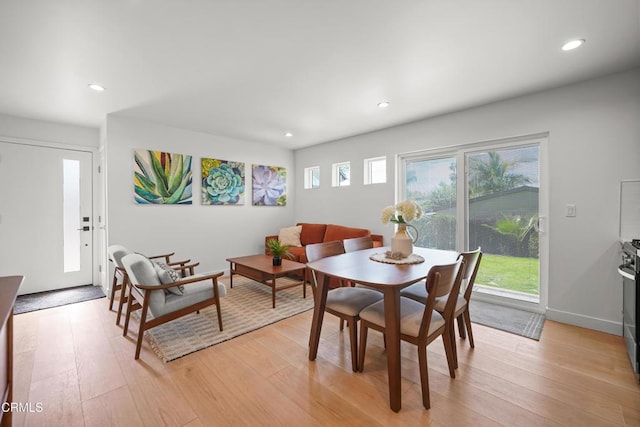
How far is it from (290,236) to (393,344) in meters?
3.57

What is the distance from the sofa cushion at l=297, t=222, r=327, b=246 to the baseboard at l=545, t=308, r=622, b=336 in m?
3.19

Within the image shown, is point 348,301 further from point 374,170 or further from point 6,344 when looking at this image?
point 374,170

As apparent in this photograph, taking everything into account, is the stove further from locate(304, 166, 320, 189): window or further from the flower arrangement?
locate(304, 166, 320, 189): window

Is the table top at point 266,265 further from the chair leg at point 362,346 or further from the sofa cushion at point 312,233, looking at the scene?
the chair leg at point 362,346

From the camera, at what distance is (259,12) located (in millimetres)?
1718

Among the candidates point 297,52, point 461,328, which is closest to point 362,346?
point 461,328

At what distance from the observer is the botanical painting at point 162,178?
12.6ft

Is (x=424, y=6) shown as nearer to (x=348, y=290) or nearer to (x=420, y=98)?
(x=420, y=98)

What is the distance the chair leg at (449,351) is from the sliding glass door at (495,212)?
184cm

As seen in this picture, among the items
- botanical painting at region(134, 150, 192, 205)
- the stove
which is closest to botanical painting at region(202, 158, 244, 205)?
botanical painting at region(134, 150, 192, 205)

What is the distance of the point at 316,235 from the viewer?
490 centimetres

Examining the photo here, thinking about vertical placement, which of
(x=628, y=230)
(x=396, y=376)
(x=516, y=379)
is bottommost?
(x=516, y=379)

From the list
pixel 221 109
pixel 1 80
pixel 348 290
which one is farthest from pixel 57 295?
pixel 348 290

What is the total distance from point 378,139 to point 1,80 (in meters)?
4.35
